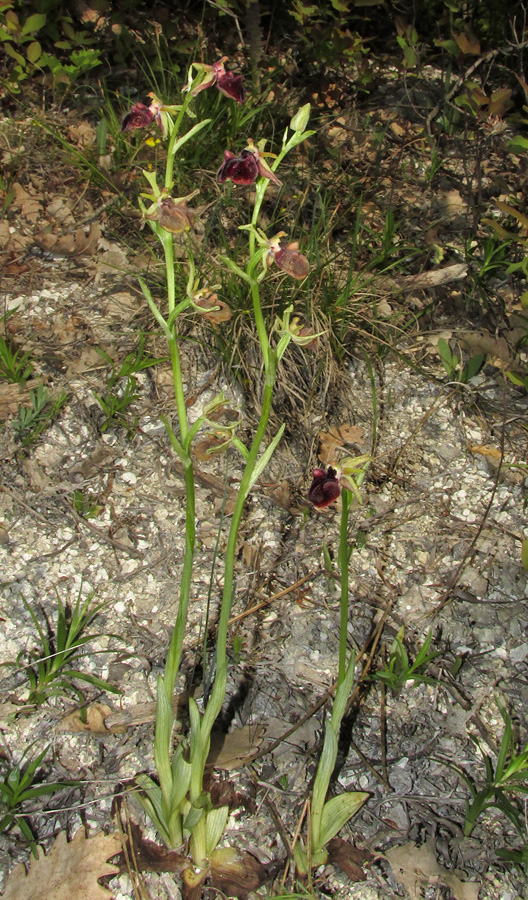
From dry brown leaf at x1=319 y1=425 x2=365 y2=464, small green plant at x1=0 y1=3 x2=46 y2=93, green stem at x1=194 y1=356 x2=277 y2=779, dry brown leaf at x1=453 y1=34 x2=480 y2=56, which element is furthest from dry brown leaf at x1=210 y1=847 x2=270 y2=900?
small green plant at x1=0 y1=3 x2=46 y2=93

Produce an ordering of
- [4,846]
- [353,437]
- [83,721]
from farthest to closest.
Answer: [353,437] < [83,721] < [4,846]

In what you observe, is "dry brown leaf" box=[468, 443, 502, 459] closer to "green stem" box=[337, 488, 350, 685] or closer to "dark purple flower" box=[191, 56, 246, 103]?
"green stem" box=[337, 488, 350, 685]

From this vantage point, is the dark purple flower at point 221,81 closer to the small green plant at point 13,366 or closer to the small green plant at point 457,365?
the small green plant at point 13,366

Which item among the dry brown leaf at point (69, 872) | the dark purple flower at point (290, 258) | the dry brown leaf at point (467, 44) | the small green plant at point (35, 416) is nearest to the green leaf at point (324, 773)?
the dry brown leaf at point (69, 872)

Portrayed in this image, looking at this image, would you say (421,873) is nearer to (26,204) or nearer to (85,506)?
(85,506)

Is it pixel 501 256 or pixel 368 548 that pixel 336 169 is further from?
pixel 368 548

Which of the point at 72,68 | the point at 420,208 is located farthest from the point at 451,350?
the point at 72,68

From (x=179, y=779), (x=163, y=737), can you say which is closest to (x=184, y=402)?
(x=163, y=737)
